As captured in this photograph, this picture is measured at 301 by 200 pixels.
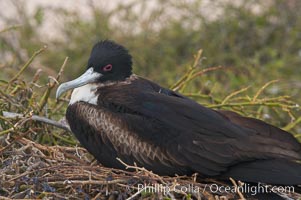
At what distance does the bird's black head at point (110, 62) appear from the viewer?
18.2 feet

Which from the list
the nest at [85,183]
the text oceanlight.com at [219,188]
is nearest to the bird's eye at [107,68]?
the nest at [85,183]

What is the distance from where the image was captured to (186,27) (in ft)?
28.8

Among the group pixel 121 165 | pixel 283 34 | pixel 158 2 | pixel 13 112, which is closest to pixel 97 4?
pixel 158 2

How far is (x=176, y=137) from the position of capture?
5004mm

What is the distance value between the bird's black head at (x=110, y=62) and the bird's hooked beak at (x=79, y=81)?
0.10 ft

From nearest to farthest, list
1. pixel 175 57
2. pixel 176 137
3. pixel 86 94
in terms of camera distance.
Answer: pixel 176 137
pixel 86 94
pixel 175 57

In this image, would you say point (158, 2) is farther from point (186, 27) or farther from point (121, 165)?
point (121, 165)

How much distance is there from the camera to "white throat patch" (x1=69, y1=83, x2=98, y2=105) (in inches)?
209

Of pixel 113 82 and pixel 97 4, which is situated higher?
pixel 97 4

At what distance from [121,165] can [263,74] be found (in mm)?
2848

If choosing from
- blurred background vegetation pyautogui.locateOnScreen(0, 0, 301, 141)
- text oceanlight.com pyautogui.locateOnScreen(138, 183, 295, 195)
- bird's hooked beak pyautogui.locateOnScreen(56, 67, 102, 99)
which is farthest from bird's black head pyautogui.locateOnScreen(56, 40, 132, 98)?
blurred background vegetation pyautogui.locateOnScreen(0, 0, 301, 141)

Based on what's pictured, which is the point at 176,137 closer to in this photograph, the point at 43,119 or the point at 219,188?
the point at 219,188

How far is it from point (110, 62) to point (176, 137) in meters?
0.76

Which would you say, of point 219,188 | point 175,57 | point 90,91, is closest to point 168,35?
Answer: point 175,57
